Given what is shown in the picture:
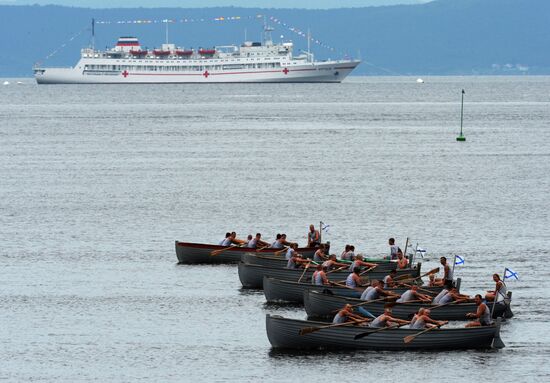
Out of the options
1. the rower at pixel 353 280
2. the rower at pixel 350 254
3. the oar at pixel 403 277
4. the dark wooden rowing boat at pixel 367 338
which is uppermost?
the rower at pixel 350 254

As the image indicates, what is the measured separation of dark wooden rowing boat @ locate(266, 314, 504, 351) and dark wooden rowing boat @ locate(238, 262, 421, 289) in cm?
834

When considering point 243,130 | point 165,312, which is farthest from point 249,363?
point 243,130

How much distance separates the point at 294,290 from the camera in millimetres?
47094

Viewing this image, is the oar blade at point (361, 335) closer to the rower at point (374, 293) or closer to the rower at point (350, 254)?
the rower at point (374, 293)

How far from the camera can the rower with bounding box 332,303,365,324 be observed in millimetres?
40750

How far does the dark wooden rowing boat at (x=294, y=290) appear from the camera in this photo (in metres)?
45.3

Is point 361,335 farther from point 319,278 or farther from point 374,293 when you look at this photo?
point 319,278

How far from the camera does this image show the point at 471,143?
130 metres

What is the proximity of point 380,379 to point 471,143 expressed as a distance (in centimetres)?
9462

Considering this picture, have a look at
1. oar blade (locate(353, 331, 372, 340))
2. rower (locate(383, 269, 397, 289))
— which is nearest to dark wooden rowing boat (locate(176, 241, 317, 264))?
rower (locate(383, 269, 397, 289))

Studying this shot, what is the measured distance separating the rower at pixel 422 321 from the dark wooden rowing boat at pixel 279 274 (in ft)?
26.3

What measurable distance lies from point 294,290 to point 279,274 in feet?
9.62

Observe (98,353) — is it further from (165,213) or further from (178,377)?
(165,213)

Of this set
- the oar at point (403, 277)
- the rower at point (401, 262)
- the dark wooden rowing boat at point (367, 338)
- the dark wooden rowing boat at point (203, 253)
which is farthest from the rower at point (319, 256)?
the dark wooden rowing boat at point (367, 338)
